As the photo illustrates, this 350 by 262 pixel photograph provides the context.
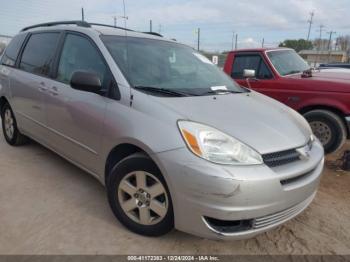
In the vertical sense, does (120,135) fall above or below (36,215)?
above

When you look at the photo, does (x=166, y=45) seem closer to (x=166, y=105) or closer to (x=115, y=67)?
(x=115, y=67)

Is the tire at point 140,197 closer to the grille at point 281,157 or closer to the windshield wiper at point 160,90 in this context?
the windshield wiper at point 160,90

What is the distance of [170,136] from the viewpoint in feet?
8.52

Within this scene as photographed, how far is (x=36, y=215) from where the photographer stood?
3248mm

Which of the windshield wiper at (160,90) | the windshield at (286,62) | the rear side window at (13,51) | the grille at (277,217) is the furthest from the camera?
the windshield at (286,62)

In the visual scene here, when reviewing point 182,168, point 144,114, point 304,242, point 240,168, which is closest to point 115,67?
point 144,114

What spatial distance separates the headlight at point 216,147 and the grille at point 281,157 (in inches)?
3.1

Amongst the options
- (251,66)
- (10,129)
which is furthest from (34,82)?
(251,66)

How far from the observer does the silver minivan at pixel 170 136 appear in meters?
2.47

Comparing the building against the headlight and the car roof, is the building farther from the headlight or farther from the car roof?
the headlight

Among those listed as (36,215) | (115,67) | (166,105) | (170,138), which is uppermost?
(115,67)

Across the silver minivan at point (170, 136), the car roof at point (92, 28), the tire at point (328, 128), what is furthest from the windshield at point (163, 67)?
the tire at point (328, 128)

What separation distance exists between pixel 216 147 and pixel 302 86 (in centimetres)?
364

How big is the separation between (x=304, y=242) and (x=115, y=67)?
90.4 inches
